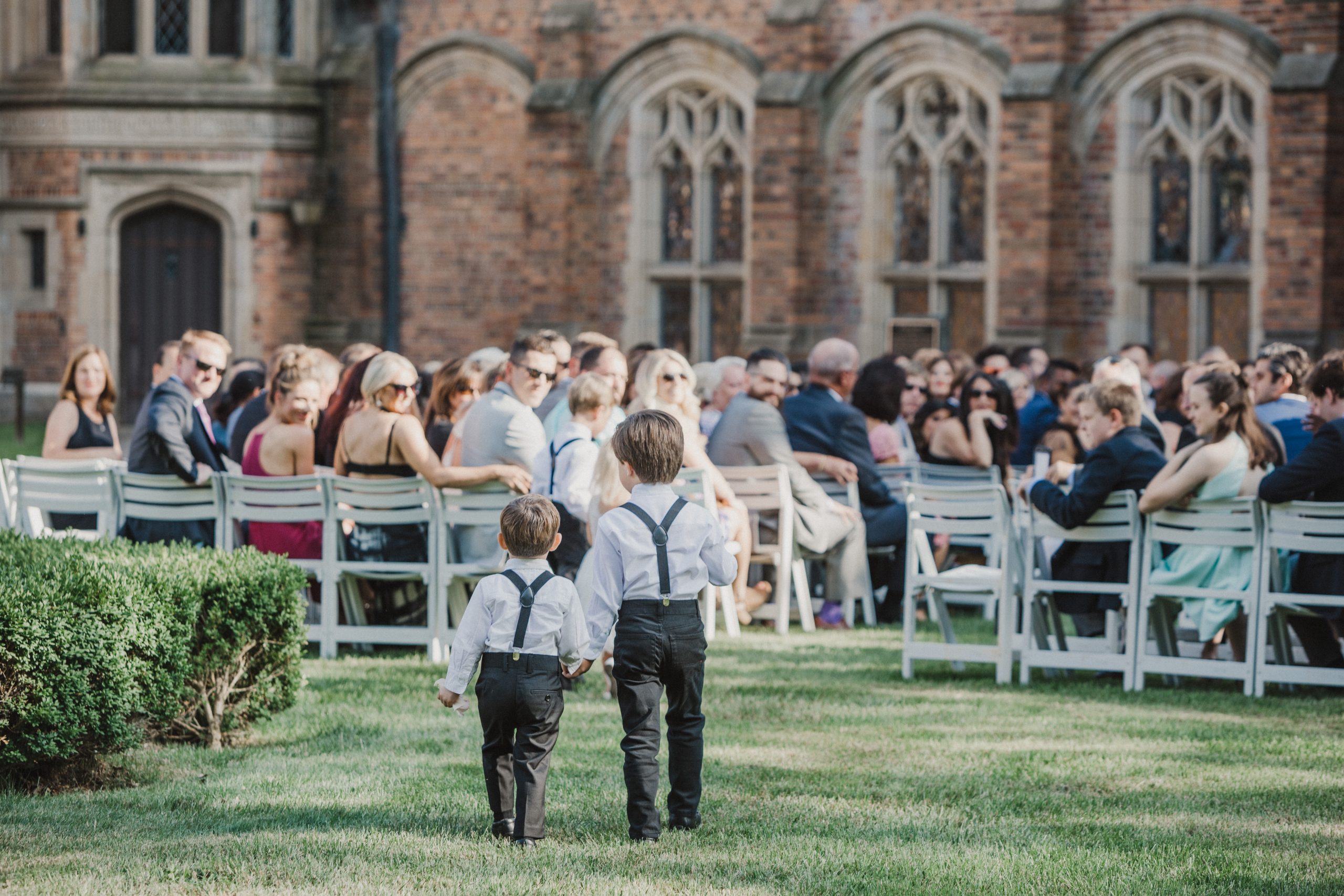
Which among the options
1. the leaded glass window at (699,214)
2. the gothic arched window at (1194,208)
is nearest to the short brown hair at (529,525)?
the gothic arched window at (1194,208)

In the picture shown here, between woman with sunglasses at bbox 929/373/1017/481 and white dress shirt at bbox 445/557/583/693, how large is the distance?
6.31 metres

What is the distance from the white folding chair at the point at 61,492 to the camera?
409 inches

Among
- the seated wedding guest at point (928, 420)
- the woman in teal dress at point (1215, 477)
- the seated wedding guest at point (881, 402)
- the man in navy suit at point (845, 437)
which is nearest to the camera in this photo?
the woman in teal dress at point (1215, 477)

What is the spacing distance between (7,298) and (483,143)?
616cm

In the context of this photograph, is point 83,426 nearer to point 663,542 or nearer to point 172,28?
point 663,542

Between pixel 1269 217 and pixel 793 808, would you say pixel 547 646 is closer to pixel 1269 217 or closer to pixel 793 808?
pixel 793 808

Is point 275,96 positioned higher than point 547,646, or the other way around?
point 275,96

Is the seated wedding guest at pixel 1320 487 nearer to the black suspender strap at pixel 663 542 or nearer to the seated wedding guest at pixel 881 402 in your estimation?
the seated wedding guest at pixel 881 402

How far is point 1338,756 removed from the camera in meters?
7.53

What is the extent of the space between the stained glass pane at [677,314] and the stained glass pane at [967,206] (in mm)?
3236

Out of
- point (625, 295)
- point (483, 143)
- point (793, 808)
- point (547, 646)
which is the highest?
point (483, 143)

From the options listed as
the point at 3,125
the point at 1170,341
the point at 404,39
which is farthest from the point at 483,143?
the point at 1170,341

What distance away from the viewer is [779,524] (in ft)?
37.5

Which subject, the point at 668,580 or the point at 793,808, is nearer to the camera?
the point at 668,580
